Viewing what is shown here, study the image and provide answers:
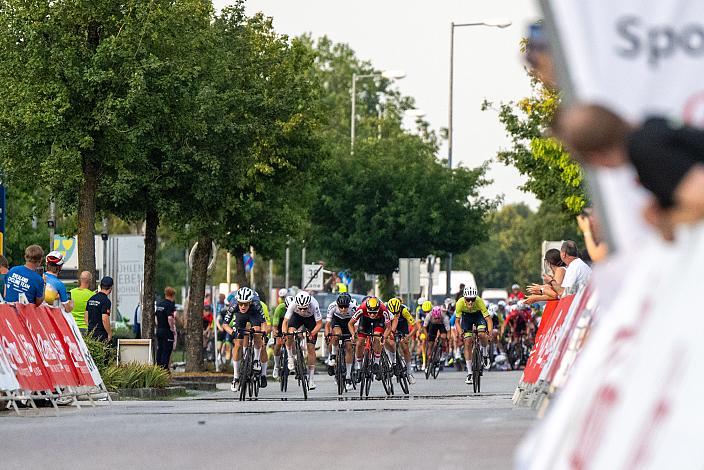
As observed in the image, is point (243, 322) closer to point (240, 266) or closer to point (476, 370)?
point (476, 370)

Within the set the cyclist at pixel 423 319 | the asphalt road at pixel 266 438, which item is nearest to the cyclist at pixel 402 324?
the cyclist at pixel 423 319

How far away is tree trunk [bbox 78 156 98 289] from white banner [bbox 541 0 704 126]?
22734mm

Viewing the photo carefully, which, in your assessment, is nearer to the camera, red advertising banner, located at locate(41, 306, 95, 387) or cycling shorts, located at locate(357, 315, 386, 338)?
red advertising banner, located at locate(41, 306, 95, 387)

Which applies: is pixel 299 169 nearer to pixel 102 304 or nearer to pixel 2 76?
pixel 2 76

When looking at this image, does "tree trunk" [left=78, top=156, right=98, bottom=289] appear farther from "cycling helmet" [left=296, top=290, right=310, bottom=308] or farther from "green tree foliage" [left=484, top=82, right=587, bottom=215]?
"green tree foliage" [left=484, top=82, right=587, bottom=215]

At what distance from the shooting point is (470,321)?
31656mm

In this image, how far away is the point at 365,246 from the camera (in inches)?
2569

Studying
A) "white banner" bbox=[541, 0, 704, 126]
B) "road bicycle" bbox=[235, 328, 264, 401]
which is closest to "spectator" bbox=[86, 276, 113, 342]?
"road bicycle" bbox=[235, 328, 264, 401]

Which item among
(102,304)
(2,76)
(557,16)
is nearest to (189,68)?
(2,76)

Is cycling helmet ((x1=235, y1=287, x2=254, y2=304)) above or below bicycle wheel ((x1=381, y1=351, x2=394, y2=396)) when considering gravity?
above

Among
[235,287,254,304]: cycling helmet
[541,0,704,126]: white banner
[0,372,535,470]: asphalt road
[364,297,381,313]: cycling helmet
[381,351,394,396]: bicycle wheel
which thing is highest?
[541,0,704,126]: white banner

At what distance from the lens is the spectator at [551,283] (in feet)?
63.1

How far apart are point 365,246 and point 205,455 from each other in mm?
53646

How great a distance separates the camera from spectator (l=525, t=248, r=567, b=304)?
19.2m
